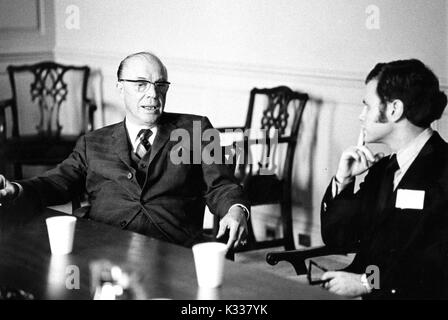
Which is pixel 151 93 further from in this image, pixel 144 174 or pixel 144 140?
pixel 144 174

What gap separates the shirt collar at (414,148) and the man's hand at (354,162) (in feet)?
0.57

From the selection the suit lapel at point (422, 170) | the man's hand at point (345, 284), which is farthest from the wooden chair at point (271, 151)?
the man's hand at point (345, 284)

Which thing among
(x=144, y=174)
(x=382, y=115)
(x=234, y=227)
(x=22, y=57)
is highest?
(x=22, y=57)

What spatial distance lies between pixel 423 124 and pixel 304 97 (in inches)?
81.6

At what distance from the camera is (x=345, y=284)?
2291 millimetres

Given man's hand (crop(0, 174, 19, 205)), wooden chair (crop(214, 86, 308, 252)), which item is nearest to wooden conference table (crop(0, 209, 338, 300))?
man's hand (crop(0, 174, 19, 205))

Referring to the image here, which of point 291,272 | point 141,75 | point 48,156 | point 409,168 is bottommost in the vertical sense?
point 291,272

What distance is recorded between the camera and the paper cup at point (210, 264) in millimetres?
1867

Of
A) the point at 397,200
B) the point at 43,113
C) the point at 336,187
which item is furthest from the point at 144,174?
the point at 43,113

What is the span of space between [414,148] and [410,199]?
6.7 inches

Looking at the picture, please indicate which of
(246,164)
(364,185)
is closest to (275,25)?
(246,164)

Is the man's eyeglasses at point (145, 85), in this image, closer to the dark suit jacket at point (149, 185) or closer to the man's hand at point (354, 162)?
the dark suit jacket at point (149, 185)

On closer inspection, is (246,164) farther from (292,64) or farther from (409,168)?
(409,168)
